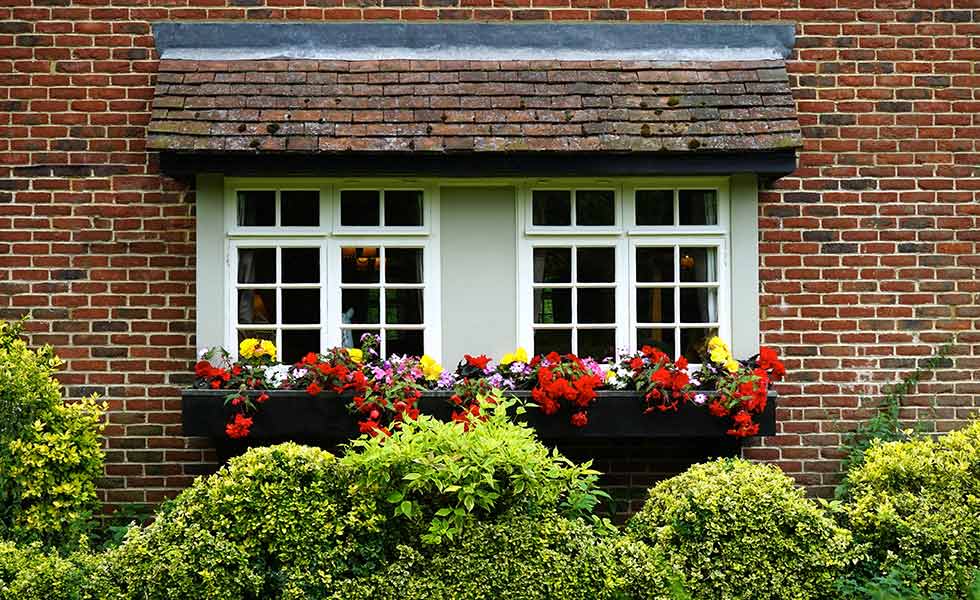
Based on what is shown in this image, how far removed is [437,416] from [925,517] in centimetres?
292

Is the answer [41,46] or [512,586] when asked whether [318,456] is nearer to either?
[512,586]

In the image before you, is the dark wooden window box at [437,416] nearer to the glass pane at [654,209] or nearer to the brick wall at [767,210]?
the brick wall at [767,210]

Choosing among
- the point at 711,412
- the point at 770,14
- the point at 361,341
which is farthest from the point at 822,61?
the point at 361,341

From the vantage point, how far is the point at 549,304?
6.82m

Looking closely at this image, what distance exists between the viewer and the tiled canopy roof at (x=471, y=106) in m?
6.36

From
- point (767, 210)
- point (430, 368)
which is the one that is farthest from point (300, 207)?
point (767, 210)

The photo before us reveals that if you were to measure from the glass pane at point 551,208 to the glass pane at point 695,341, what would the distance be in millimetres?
1150

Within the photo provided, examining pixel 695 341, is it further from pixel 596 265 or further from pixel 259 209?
pixel 259 209

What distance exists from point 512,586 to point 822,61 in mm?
4459

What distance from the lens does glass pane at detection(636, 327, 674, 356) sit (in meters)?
6.81

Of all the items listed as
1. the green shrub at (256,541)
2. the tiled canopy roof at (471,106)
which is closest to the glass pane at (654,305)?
the tiled canopy roof at (471,106)

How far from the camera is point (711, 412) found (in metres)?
6.31

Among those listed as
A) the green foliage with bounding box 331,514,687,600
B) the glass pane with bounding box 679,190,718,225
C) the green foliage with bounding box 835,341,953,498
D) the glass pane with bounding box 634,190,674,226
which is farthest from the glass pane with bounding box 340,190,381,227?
the green foliage with bounding box 835,341,953,498

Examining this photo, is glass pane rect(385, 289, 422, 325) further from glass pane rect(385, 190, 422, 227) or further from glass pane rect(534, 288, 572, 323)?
glass pane rect(534, 288, 572, 323)
